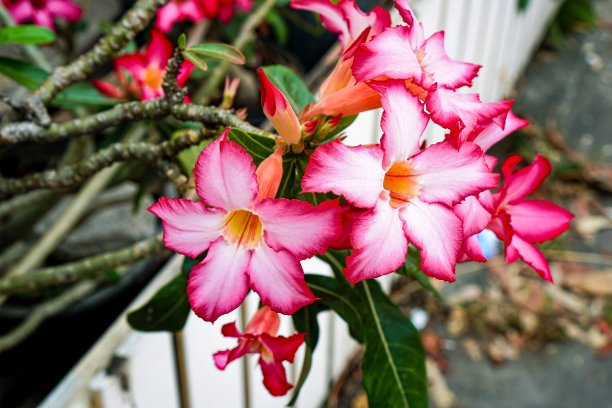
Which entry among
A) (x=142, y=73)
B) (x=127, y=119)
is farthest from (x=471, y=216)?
(x=142, y=73)

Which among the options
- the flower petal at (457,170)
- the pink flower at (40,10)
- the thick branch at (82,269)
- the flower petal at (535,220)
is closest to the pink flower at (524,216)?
the flower petal at (535,220)

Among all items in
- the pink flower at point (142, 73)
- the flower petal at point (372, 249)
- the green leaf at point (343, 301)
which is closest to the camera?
the flower petal at point (372, 249)

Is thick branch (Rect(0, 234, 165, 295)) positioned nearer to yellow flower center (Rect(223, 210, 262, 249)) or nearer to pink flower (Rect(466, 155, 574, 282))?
yellow flower center (Rect(223, 210, 262, 249))

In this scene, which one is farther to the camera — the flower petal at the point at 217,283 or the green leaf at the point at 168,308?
the green leaf at the point at 168,308

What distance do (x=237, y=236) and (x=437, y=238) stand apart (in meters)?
0.15

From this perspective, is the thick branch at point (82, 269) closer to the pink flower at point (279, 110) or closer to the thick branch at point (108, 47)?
the thick branch at point (108, 47)

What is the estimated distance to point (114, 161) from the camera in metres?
0.69

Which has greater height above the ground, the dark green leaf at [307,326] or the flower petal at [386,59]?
the flower petal at [386,59]

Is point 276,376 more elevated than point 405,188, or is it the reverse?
point 405,188

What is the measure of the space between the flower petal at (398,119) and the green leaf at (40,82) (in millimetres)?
589

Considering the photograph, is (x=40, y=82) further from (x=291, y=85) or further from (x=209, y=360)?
(x=209, y=360)

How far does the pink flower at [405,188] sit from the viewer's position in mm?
415

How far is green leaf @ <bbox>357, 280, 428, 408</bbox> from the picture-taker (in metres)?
0.59

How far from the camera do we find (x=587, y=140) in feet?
9.79
